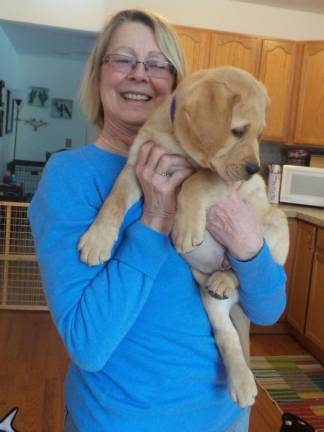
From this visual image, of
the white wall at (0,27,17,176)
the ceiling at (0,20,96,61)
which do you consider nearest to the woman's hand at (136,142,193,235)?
the ceiling at (0,20,96,61)

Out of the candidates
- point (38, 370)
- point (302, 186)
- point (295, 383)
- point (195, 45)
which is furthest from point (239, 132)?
point (195, 45)

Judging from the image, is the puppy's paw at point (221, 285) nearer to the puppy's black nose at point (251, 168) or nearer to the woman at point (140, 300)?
the woman at point (140, 300)

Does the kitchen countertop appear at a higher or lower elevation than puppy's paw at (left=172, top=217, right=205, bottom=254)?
lower

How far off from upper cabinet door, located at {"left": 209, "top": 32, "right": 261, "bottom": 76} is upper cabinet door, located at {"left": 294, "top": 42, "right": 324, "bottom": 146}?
42 centimetres

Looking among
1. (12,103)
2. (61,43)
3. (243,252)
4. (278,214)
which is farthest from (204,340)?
(12,103)

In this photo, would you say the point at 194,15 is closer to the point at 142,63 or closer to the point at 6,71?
the point at 142,63

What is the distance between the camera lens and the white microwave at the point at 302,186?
3619 millimetres

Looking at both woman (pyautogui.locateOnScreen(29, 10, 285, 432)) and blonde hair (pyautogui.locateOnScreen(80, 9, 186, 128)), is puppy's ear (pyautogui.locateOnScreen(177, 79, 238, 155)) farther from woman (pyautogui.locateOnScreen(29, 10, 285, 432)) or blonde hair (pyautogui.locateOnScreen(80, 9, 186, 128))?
blonde hair (pyautogui.locateOnScreen(80, 9, 186, 128))

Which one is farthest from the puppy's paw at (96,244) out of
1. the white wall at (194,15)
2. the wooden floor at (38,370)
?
the white wall at (194,15)

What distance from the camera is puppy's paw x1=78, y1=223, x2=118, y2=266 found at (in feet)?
2.95

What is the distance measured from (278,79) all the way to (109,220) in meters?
3.27

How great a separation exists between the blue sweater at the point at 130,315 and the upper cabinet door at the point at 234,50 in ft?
9.91

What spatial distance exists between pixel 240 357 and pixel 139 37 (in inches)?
31.0

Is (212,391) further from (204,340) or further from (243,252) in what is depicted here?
(243,252)
